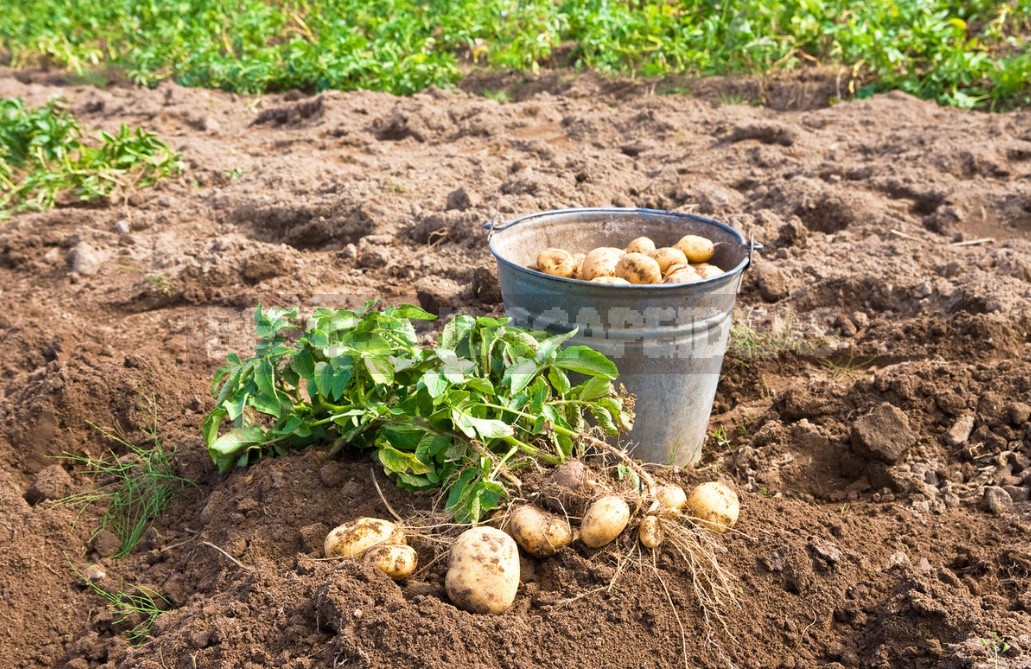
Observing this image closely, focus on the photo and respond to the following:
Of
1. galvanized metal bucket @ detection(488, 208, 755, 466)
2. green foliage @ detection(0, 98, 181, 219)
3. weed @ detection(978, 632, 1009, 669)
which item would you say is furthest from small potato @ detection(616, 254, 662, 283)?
green foliage @ detection(0, 98, 181, 219)

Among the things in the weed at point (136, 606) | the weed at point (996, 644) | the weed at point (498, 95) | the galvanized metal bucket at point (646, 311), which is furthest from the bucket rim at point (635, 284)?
the weed at point (498, 95)

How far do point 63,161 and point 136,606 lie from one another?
13.2 feet

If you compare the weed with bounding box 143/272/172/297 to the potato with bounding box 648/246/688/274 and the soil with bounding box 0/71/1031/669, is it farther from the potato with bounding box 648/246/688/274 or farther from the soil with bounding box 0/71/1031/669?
the potato with bounding box 648/246/688/274

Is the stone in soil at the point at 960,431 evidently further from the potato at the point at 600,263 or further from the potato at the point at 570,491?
the potato at the point at 570,491

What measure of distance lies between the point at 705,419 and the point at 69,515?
1.95m

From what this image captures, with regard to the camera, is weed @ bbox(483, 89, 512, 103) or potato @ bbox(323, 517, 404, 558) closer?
potato @ bbox(323, 517, 404, 558)

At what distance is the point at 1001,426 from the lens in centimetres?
280

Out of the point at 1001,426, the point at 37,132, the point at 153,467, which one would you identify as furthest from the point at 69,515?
the point at 37,132

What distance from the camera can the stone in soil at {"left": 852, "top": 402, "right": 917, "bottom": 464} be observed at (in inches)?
107

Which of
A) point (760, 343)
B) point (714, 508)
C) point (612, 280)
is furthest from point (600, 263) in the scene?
point (760, 343)

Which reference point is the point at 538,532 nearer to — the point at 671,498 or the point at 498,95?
the point at 671,498

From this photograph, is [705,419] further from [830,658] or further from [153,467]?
[153,467]

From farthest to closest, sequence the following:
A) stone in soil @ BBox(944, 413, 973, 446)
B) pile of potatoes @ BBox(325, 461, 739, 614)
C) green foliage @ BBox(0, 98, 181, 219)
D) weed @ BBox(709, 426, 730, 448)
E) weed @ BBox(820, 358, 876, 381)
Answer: green foliage @ BBox(0, 98, 181, 219), weed @ BBox(820, 358, 876, 381), weed @ BBox(709, 426, 730, 448), stone in soil @ BBox(944, 413, 973, 446), pile of potatoes @ BBox(325, 461, 739, 614)

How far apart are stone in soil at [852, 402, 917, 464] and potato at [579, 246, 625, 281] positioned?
91 centimetres
